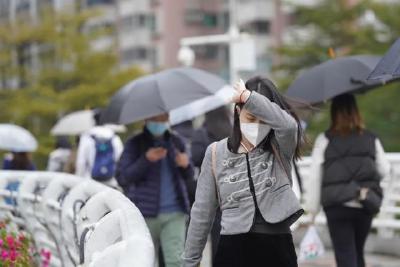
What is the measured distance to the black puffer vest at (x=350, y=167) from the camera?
677 cm

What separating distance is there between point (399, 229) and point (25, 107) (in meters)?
25.2

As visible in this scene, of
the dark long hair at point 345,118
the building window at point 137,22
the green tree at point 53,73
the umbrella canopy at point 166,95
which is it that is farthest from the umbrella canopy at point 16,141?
the building window at point 137,22

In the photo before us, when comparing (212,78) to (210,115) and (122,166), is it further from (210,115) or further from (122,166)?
(122,166)

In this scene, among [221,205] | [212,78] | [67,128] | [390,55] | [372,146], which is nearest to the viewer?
[221,205]

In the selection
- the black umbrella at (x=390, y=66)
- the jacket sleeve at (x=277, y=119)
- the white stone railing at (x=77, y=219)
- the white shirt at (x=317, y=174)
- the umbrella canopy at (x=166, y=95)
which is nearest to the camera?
the white stone railing at (x=77, y=219)

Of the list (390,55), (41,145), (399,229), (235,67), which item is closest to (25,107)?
(41,145)

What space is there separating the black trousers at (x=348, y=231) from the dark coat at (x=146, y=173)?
39.9 inches

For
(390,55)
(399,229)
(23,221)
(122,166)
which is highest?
(390,55)

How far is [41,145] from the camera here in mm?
35250

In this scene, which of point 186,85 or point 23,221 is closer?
point 186,85

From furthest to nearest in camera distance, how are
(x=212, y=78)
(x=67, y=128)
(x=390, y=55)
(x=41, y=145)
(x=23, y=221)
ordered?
(x=41, y=145)
(x=67, y=128)
(x=23, y=221)
(x=212, y=78)
(x=390, y=55)

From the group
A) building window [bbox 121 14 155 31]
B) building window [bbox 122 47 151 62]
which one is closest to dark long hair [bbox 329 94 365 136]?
building window [bbox 121 14 155 31]

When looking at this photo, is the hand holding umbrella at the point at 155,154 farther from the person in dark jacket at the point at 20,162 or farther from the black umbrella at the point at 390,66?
the person in dark jacket at the point at 20,162

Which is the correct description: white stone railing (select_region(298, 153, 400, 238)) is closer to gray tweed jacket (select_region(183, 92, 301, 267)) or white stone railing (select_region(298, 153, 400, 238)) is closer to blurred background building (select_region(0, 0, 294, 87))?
gray tweed jacket (select_region(183, 92, 301, 267))
